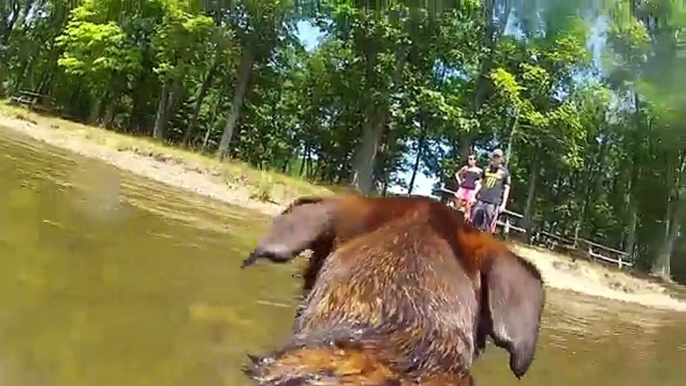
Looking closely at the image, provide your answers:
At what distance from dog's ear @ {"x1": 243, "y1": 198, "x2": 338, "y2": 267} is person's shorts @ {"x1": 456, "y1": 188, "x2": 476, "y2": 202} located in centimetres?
1103

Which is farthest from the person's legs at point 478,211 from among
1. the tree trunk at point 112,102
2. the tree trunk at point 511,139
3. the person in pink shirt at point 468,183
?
the tree trunk at point 112,102

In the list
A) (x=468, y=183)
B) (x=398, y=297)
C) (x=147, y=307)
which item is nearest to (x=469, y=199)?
(x=468, y=183)

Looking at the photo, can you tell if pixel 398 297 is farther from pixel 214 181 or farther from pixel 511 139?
pixel 511 139

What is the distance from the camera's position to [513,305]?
1795 mm

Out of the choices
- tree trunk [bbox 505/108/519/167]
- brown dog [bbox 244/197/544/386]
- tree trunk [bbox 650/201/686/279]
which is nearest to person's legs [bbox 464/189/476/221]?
tree trunk [bbox 650/201/686/279]

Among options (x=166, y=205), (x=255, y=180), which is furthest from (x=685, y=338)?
(x=255, y=180)

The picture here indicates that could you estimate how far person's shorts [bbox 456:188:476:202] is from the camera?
12.9 meters

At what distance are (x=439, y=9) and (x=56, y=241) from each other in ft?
17.2

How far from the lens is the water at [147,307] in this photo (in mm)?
4453

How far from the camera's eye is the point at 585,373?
7828 millimetres

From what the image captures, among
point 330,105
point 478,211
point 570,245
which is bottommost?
point 478,211

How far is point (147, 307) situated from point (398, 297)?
416 cm

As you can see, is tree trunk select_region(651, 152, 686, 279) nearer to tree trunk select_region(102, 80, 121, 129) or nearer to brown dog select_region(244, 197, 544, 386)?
brown dog select_region(244, 197, 544, 386)

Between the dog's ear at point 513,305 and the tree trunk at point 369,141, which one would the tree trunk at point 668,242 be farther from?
the tree trunk at point 369,141
